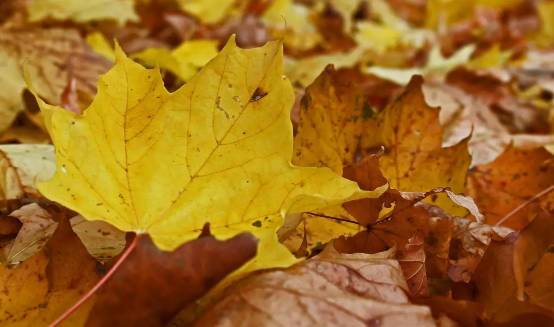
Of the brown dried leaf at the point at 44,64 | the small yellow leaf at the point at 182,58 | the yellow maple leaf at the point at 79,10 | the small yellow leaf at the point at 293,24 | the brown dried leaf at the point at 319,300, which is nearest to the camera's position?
the brown dried leaf at the point at 319,300

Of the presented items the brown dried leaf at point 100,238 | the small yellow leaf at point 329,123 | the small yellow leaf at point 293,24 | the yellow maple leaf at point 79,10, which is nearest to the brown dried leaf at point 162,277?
the brown dried leaf at point 100,238

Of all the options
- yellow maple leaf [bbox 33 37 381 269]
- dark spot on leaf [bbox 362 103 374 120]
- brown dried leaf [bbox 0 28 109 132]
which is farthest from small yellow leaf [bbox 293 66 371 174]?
brown dried leaf [bbox 0 28 109 132]

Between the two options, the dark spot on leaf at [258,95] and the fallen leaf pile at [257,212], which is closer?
the fallen leaf pile at [257,212]

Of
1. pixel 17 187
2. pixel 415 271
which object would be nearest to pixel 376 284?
pixel 415 271

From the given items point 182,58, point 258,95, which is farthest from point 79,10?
point 258,95

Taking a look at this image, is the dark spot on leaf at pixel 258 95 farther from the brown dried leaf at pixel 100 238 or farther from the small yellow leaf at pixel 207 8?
the small yellow leaf at pixel 207 8

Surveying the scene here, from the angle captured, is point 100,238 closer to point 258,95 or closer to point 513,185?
point 258,95

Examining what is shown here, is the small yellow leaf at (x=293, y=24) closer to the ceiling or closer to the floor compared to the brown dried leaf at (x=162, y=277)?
closer to the floor
